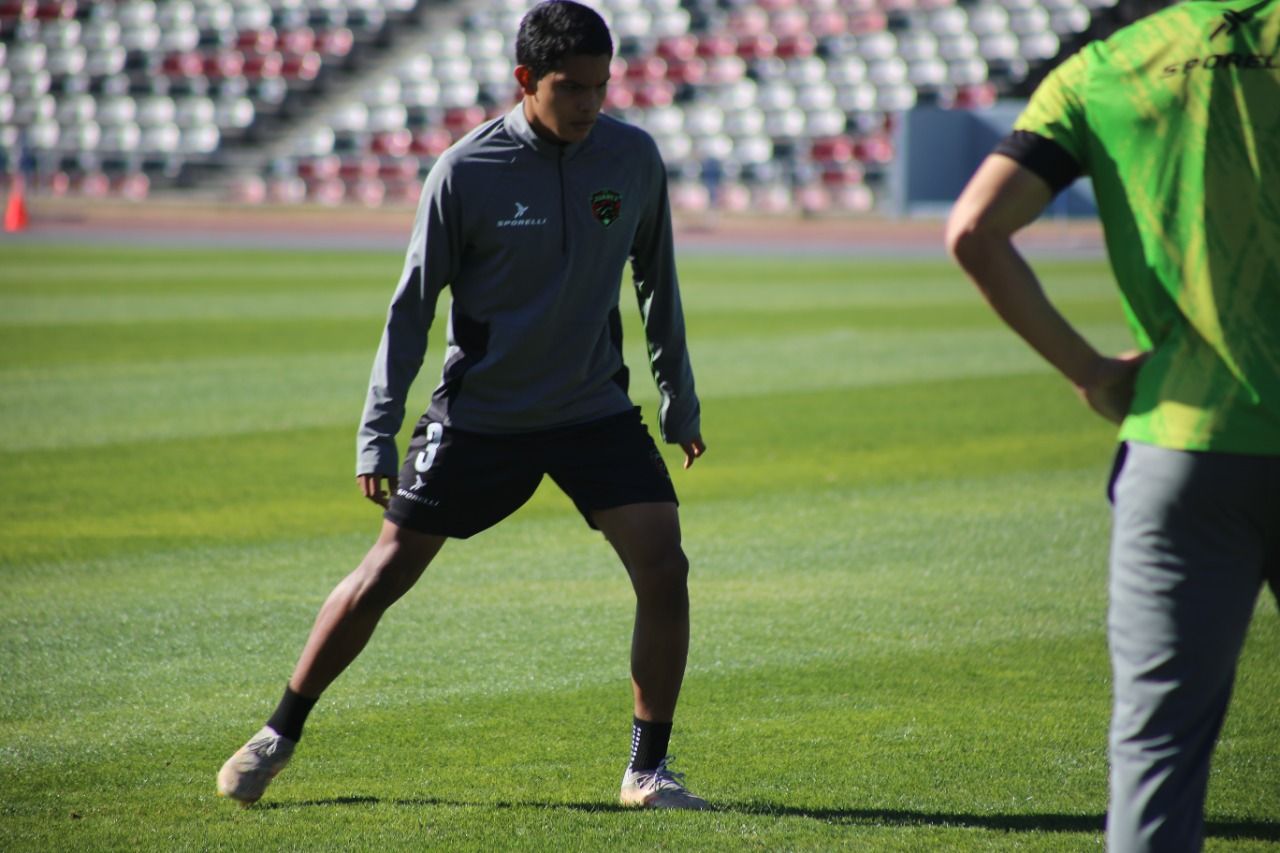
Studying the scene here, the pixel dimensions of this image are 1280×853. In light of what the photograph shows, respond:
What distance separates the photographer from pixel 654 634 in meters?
4.00

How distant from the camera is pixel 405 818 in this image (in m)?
3.92

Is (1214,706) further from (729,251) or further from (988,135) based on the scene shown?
(988,135)

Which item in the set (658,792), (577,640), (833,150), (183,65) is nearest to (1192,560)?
(658,792)

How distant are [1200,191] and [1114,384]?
12.7 inches

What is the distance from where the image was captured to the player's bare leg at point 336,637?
155 inches

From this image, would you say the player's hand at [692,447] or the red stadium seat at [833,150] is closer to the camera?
the player's hand at [692,447]

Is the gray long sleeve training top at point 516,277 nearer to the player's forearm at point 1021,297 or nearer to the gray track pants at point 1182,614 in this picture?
the player's forearm at point 1021,297

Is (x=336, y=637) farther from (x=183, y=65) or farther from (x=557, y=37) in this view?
(x=183, y=65)

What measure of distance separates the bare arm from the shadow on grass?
168cm

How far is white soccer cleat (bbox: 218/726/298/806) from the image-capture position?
13.0ft

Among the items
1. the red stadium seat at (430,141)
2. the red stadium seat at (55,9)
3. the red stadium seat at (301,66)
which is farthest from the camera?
the red stadium seat at (55,9)

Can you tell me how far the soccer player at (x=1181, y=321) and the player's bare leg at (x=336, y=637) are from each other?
1933 millimetres

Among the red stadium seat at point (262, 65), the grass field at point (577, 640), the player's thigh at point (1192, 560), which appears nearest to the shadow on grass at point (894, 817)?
the grass field at point (577, 640)

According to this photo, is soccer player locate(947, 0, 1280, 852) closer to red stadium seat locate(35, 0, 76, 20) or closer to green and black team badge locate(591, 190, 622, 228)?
green and black team badge locate(591, 190, 622, 228)
